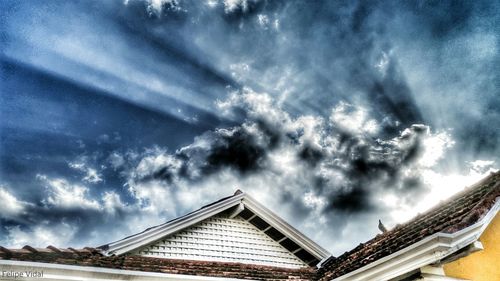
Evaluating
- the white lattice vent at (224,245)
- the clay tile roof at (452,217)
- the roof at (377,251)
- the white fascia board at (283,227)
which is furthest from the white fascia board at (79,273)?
the white fascia board at (283,227)

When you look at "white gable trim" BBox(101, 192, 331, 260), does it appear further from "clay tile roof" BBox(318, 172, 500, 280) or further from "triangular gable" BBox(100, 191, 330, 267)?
"clay tile roof" BBox(318, 172, 500, 280)

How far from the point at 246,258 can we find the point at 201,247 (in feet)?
4.71

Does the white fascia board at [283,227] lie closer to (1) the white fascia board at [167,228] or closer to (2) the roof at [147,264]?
(1) the white fascia board at [167,228]

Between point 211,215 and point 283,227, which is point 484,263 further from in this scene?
point 211,215

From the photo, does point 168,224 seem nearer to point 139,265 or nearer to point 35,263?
→ point 139,265

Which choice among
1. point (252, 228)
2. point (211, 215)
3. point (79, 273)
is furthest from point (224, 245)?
point (79, 273)

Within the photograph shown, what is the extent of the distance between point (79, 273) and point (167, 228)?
11.3 ft

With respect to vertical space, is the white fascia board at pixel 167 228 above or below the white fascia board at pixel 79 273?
above

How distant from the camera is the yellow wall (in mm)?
5043

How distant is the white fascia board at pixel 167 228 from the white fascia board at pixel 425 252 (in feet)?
18.6

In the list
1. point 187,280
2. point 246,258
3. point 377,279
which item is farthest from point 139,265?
point 377,279

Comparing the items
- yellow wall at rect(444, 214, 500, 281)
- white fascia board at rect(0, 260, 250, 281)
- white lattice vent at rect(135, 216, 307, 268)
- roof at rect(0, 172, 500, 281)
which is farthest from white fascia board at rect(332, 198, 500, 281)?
white lattice vent at rect(135, 216, 307, 268)

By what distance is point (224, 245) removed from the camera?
1062cm

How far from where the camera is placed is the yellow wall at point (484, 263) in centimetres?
504
